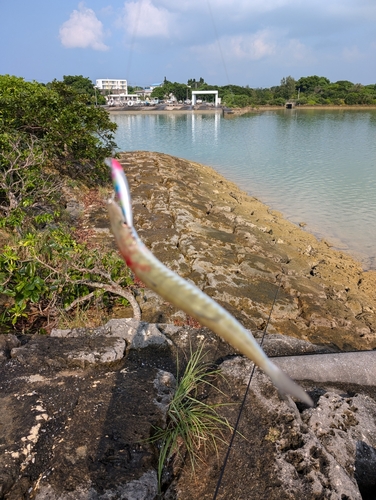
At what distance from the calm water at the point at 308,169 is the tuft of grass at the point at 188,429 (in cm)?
839

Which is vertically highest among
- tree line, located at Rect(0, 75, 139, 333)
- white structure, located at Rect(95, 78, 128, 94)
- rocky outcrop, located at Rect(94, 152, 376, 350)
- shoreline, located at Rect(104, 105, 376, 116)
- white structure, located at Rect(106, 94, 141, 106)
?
white structure, located at Rect(95, 78, 128, 94)

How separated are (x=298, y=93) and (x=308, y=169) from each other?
2817 inches

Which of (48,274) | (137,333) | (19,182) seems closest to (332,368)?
(137,333)

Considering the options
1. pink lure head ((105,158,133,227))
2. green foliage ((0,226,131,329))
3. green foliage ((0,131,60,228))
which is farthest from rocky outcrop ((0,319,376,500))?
green foliage ((0,131,60,228))

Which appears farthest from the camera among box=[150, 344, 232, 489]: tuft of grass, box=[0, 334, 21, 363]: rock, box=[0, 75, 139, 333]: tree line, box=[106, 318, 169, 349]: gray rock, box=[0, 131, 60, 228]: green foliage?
box=[0, 131, 60, 228]: green foliage

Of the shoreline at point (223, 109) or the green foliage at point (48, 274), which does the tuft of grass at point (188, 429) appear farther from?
the shoreline at point (223, 109)

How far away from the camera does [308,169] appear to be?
792 inches

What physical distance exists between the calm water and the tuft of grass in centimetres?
839

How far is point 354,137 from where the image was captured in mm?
30797

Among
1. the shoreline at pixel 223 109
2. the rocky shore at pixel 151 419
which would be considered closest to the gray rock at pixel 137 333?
the rocky shore at pixel 151 419

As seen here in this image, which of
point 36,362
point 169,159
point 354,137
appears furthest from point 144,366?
point 354,137

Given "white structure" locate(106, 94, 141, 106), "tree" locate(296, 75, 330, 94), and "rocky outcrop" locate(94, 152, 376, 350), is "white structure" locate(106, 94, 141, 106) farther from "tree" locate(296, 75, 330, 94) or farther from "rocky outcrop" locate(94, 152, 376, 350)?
"rocky outcrop" locate(94, 152, 376, 350)

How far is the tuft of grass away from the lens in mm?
2494

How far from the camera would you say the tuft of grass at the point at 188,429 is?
8.18 feet
